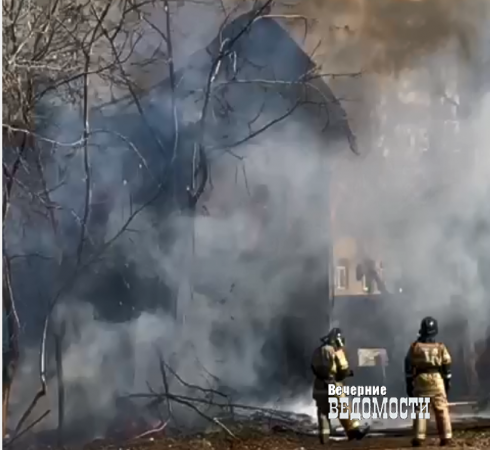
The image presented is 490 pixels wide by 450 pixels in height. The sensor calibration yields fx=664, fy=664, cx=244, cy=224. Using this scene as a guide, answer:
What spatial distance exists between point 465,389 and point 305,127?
2.40 ft

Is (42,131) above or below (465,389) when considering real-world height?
above

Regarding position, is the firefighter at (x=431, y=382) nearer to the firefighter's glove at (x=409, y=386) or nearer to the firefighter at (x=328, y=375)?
the firefighter's glove at (x=409, y=386)

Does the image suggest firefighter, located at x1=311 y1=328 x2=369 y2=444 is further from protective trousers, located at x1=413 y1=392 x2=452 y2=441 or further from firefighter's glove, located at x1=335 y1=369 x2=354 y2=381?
protective trousers, located at x1=413 y1=392 x2=452 y2=441

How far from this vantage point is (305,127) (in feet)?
5.11

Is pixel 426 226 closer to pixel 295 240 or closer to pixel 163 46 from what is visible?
pixel 295 240

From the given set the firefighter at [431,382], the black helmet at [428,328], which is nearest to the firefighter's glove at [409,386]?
the firefighter at [431,382]

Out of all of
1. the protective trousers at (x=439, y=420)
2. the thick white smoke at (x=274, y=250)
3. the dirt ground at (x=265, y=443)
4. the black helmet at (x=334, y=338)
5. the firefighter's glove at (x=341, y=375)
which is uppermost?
the thick white smoke at (x=274, y=250)

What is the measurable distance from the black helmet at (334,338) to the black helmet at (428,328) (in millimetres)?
196

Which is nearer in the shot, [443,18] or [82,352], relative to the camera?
[82,352]

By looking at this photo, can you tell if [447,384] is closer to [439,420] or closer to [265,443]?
[439,420]

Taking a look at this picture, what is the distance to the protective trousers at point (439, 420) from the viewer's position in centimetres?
153

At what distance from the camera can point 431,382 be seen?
1538 millimetres

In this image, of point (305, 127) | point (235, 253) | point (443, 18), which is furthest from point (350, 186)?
point (443, 18)

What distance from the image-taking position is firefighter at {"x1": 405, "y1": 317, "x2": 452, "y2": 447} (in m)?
1.53
